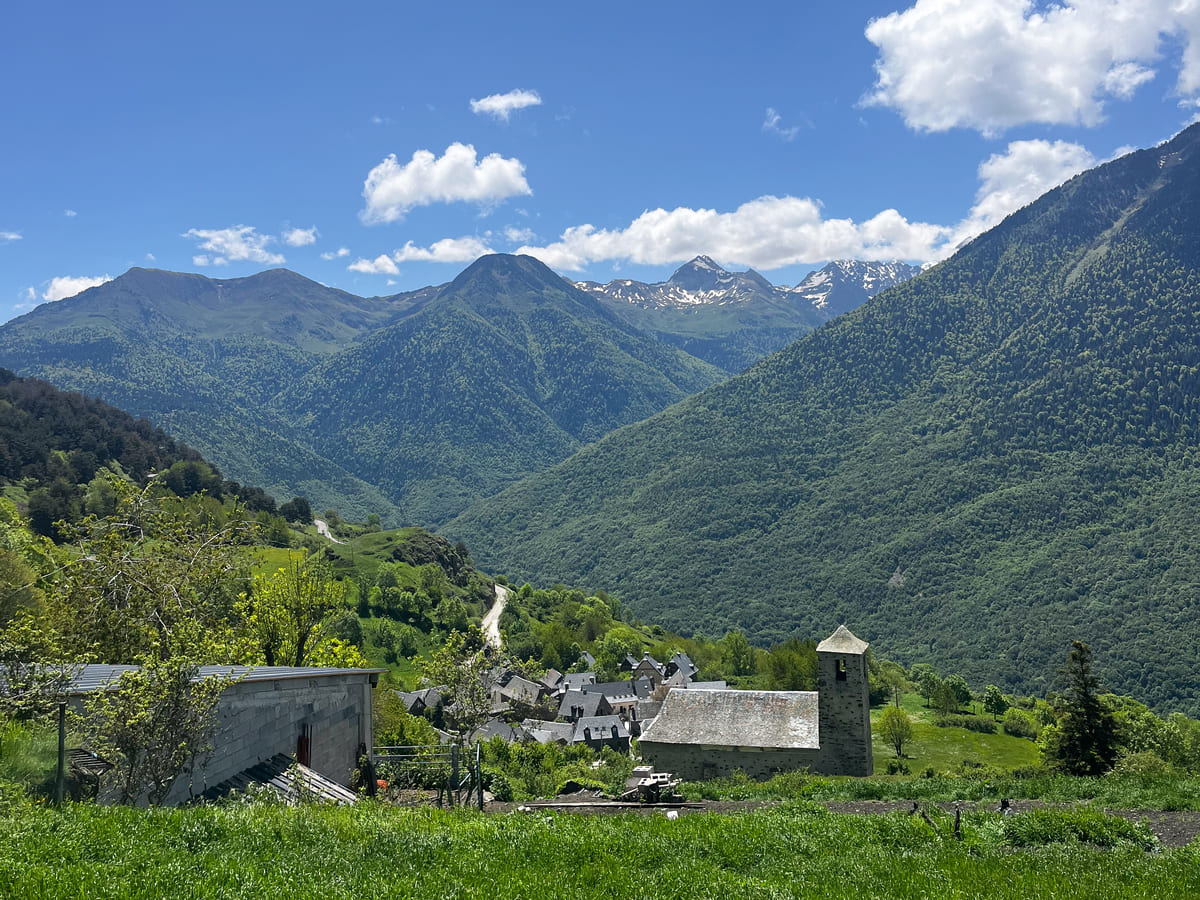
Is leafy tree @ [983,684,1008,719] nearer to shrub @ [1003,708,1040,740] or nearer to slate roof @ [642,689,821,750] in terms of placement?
shrub @ [1003,708,1040,740]

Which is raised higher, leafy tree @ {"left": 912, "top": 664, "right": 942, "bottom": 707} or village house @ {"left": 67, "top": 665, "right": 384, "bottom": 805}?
village house @ {"left": 67, "top": 665, "right": 384, "bottom": 805}

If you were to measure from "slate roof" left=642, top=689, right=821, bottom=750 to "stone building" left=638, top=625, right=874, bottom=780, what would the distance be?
0.05 meters

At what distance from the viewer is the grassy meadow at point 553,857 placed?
780 centimetres

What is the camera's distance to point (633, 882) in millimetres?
9102

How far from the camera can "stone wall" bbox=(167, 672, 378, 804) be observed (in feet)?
42.7

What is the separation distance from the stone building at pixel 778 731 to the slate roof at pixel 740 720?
1.8 inches

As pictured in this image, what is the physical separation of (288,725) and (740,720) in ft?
85.2

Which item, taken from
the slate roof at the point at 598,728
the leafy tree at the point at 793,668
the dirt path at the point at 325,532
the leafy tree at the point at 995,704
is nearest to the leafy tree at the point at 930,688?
the leafy tree at the point at 995,704

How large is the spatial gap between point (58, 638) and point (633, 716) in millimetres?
75694

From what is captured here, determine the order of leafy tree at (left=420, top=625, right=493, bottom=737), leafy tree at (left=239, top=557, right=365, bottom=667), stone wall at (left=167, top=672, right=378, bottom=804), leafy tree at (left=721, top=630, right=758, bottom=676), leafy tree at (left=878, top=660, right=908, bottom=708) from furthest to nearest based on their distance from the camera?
leafy tree at (left=721, top=630, right=758, bottom=676) → leafy tree at (left=878, top=660, right=908, bottom=708) → leafy tree at (left=239, top=557, right=365, bottom=667) → leafy tree at (left=420, top=625, right=493, bottom=737) → stone wall at (left=167, top=672, right=378, bottom=804)

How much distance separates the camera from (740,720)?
121ft

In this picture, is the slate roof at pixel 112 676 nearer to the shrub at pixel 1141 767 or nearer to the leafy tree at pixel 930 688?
the shrub at pixel 1141 767

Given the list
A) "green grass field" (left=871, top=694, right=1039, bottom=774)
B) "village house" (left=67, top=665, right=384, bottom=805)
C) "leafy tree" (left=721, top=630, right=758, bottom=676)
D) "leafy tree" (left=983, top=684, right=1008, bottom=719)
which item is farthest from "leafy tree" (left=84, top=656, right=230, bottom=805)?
"leafy tree" (left=721, top=630, right=758, bottom=676)

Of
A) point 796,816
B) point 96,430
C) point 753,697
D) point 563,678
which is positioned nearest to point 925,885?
point 796,816
